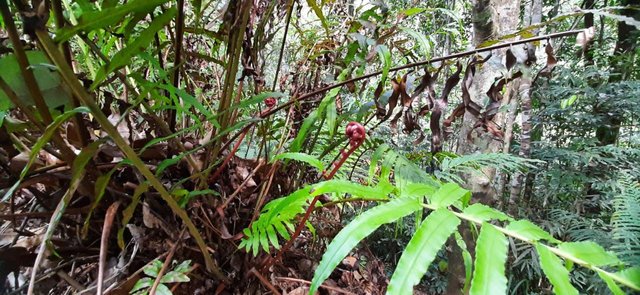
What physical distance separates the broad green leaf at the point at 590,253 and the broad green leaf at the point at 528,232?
0.04 ft

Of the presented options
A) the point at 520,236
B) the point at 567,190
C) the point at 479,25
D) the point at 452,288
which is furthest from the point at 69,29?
the point at 567,190

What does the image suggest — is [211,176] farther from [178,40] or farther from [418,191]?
[418,191]

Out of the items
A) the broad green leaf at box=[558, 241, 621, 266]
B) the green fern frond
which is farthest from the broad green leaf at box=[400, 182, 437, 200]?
the green fern frond

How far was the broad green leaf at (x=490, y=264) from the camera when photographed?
0.77 ft

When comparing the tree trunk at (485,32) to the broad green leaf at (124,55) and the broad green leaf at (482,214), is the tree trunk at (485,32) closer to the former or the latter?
the broad green leaf at (482,214)

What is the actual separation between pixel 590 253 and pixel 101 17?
0.45 meters

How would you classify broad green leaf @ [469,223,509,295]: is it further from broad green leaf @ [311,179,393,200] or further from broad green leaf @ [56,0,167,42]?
broad green leaf @ [56,0,167,42]

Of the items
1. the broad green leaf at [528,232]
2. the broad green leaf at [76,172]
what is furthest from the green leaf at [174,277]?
the broad green leaf at [528,232]

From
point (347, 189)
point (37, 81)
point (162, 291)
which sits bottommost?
point (162, 291)

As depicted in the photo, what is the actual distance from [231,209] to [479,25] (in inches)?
44.2

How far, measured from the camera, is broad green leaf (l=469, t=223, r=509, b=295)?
23 centimetres

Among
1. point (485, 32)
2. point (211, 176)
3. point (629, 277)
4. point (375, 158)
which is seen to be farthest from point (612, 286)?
point (485, 32)

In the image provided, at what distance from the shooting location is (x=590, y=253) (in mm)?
265

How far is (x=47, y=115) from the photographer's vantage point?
1.17 ft
